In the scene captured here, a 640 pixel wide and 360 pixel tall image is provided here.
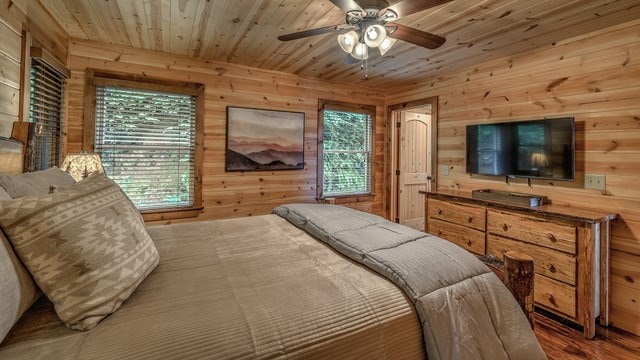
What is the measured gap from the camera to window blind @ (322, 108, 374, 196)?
417 cm

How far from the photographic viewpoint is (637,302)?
219 cm

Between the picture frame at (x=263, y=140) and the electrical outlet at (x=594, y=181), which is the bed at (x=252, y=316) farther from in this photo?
the picture frame at (x=263, y=140)

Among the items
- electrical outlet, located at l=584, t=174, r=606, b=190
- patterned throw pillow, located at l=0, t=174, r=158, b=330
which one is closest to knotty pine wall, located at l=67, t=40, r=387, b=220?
patterned throw pillow, located at l=0, t=174, r=158, b=330

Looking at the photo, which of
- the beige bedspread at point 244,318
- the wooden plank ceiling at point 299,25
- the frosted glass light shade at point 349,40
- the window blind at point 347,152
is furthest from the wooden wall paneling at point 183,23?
the window blind at point 347,152

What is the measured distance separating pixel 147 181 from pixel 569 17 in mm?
4008

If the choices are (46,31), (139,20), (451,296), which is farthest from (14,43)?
(451,296)

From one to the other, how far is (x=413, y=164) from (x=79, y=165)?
4217mm

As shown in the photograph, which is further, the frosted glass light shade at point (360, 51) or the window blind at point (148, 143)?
the window blind at point (148, 143)

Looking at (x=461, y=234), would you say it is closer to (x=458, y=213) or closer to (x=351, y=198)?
(x=458, y=213)

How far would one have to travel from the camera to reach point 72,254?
901 mm

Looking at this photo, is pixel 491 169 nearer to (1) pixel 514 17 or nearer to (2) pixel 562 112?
(2) pixel 562 112

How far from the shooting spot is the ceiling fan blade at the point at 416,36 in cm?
185

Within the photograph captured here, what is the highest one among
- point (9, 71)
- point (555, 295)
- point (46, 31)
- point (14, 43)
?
point (46, 31)

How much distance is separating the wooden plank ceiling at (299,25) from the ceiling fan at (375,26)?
0.34 m
